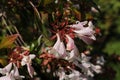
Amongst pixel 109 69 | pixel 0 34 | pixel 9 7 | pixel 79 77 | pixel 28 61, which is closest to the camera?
pixel 28 61

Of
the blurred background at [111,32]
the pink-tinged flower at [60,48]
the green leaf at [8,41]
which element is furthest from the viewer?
the blurred background at [111,32]

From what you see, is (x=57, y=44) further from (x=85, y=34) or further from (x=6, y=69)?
(x=6, y=69)

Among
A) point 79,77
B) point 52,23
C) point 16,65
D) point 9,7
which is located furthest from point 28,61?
A: point 9,7

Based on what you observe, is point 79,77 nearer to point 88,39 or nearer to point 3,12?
point 88,39

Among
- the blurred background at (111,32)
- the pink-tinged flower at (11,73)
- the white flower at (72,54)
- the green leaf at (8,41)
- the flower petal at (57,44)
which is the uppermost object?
the flower petal at (57,44)

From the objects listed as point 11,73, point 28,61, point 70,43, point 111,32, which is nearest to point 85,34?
point 70,43

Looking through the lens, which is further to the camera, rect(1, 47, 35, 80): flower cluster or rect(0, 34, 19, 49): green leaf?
rect(0, 34, 19, 49): green leaf

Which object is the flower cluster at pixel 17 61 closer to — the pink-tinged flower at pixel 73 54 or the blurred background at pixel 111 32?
the pink-tinged flower at pixel 73 54

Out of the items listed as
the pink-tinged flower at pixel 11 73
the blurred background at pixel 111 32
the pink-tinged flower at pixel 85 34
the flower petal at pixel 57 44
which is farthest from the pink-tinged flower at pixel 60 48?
the blurred background at pixel 111 32

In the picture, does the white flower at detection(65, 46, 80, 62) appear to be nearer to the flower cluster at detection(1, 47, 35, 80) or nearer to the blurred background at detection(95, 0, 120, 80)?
the flower cluster at detection(1, 47, 35, 80)

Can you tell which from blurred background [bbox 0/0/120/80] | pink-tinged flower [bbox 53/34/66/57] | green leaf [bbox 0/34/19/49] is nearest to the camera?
pink-tinged flower [bbox 53/34/66/57]

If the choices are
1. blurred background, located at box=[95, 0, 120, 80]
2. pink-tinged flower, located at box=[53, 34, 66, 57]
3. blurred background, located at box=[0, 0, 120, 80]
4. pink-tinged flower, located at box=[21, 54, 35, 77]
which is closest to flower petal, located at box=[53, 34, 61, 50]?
pink-tinged flower, located at box=[53, 34, 66, 57]
